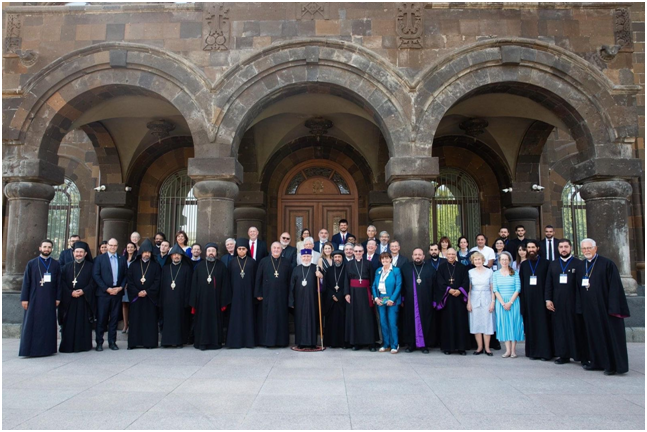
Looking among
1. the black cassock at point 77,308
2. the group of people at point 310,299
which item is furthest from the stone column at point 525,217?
the black cassock at point 77,308

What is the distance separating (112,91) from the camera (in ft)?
29.6

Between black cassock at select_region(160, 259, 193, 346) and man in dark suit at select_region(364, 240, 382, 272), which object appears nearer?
black cassock at select_region(160, 259, 193, 346)

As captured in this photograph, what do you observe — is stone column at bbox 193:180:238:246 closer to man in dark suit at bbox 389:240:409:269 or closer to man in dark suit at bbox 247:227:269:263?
man in dark suit at bbox 247:227:269:263

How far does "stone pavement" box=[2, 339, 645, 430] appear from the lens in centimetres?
375

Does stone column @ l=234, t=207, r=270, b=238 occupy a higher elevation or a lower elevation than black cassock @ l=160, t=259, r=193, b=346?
higher

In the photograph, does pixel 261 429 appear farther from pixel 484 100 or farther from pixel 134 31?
pixel 484 100

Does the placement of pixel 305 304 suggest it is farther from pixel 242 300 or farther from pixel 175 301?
pixel 175 301

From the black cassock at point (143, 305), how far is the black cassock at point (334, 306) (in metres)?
2.59

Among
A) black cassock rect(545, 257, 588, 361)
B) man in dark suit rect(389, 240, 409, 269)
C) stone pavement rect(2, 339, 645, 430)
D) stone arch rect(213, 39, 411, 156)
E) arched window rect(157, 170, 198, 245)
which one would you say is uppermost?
stone arch rect(213, 39, 411, 156)

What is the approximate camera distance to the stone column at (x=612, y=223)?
26.9ft

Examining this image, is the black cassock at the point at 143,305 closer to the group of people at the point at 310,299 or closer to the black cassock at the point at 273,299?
the group of people at the point at 310,299

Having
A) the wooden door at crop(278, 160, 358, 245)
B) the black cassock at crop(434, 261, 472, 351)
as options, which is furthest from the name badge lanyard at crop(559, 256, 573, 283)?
the wooden door at crop(278, 160, 358, 245)

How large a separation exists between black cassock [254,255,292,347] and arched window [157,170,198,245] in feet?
20.0

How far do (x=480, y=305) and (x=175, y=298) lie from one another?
454cm
